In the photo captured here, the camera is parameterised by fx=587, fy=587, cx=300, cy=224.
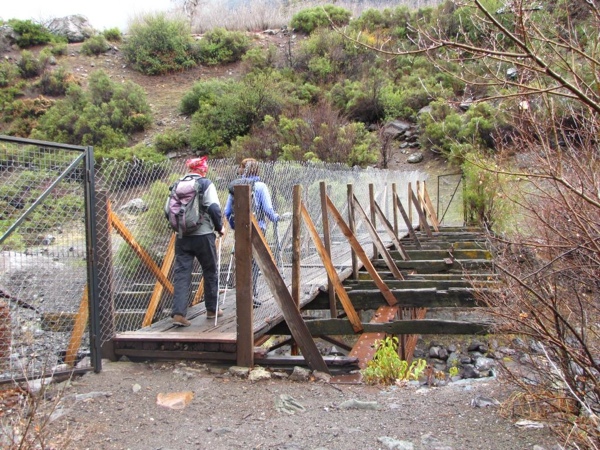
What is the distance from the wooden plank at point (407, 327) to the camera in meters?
5.69

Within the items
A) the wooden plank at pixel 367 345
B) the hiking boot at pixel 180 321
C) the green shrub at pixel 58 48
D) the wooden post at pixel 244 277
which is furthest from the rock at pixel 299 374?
the green shrub at pixel 58 48

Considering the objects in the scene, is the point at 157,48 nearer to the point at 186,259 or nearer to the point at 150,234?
the point at 150,234

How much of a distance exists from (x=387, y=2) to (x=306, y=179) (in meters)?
37.6

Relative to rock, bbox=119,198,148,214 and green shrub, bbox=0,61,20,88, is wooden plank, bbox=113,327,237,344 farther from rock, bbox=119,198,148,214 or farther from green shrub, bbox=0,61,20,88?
green shrub, bbox=0,61,20,88

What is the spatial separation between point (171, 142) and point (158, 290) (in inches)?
858

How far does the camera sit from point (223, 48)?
37.9m

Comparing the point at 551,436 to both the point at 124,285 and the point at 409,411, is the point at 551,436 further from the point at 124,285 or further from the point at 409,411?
the point at 124,285

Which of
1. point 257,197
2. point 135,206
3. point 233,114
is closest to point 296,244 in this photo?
point 257,197

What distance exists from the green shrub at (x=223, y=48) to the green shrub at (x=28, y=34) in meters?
10.3

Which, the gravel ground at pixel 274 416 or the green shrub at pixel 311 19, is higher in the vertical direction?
the green shrub at pixel 311 19

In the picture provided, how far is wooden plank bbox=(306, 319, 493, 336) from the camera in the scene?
18.7 feet

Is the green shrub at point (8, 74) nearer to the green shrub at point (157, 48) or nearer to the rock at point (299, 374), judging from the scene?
the green shrub at point (157, 48)

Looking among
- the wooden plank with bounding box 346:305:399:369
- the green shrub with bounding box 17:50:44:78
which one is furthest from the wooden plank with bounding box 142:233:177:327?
the green shrub with bounding box 17:50:44:78

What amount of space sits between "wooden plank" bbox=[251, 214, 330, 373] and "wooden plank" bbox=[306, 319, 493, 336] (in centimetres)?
104
